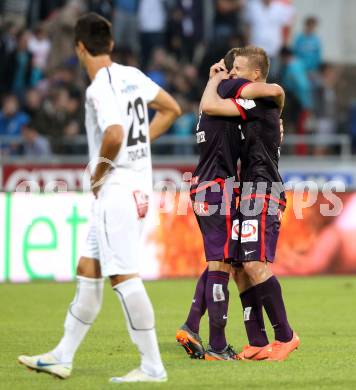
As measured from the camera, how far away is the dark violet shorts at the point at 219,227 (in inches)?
299

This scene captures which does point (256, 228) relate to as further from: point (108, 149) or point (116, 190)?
point (108, 149)

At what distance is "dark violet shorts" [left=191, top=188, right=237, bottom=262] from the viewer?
24.9ft

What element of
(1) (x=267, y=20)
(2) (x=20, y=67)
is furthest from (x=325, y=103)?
(2) (x=20, y=67)

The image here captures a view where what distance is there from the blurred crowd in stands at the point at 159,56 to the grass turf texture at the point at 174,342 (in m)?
4.91

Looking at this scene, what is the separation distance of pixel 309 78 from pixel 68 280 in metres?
7.29

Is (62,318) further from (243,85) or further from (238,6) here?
(238,6)

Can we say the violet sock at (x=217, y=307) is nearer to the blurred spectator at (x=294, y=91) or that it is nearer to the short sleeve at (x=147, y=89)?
the short sleeve at (x=147, y=89)

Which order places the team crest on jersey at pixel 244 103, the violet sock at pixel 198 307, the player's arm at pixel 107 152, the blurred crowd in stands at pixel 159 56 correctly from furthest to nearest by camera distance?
the blurred crowd in stands at pixel 159 56 < the violet sock at pixel 198 307 < the team crest on jersey at pixel 244 103 < the player's arm at pixel 107 152

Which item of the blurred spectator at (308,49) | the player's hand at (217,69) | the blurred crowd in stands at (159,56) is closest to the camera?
the player's hand at (217,69)

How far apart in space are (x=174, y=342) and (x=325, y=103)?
39.1 feet

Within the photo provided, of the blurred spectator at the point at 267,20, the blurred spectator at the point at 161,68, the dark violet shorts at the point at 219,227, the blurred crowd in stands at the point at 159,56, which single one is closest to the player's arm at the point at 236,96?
the dark violet shorts at the point at 219,227

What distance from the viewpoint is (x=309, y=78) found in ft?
65.7

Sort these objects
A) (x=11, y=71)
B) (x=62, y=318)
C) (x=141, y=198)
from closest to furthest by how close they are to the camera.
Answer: (x=141, y=198) → (x=62, y=318) → (x=11, y=71)

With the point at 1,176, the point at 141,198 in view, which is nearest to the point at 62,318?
the point at 141,198
